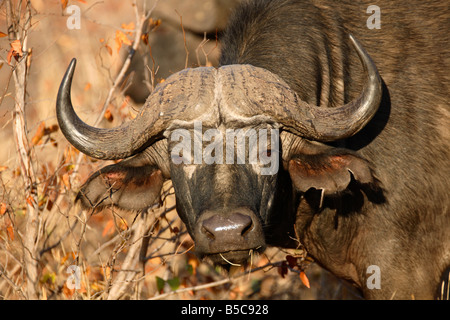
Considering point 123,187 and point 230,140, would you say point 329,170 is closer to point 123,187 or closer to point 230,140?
point 230,140

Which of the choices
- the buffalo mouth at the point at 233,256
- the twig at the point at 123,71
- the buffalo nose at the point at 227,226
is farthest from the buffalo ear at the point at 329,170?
the twig at the point at 123,71

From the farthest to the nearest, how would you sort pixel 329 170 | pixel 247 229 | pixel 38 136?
pixel 38 136 → pixel 329 170 → pixel 247 229

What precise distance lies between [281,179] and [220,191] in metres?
0.61

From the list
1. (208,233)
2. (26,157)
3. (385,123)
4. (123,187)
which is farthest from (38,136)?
(385,123)

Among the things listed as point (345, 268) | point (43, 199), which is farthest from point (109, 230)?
point (345, 268)

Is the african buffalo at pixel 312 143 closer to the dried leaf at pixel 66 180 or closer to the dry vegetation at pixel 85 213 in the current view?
the dry vegetation at pixel 85 213

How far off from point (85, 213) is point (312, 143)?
5.44ft

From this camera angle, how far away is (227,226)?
3051 mm

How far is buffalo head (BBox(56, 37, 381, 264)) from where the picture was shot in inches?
128

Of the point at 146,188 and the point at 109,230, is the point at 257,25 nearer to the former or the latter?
the point at 146,188

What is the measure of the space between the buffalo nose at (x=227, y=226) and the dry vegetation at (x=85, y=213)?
0.42 metres

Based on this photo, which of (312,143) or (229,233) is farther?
(312,143)

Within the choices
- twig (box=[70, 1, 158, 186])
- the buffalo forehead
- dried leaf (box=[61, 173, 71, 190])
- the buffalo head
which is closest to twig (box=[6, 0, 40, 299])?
dried leaf (box=[61, 173, 71, 190])
